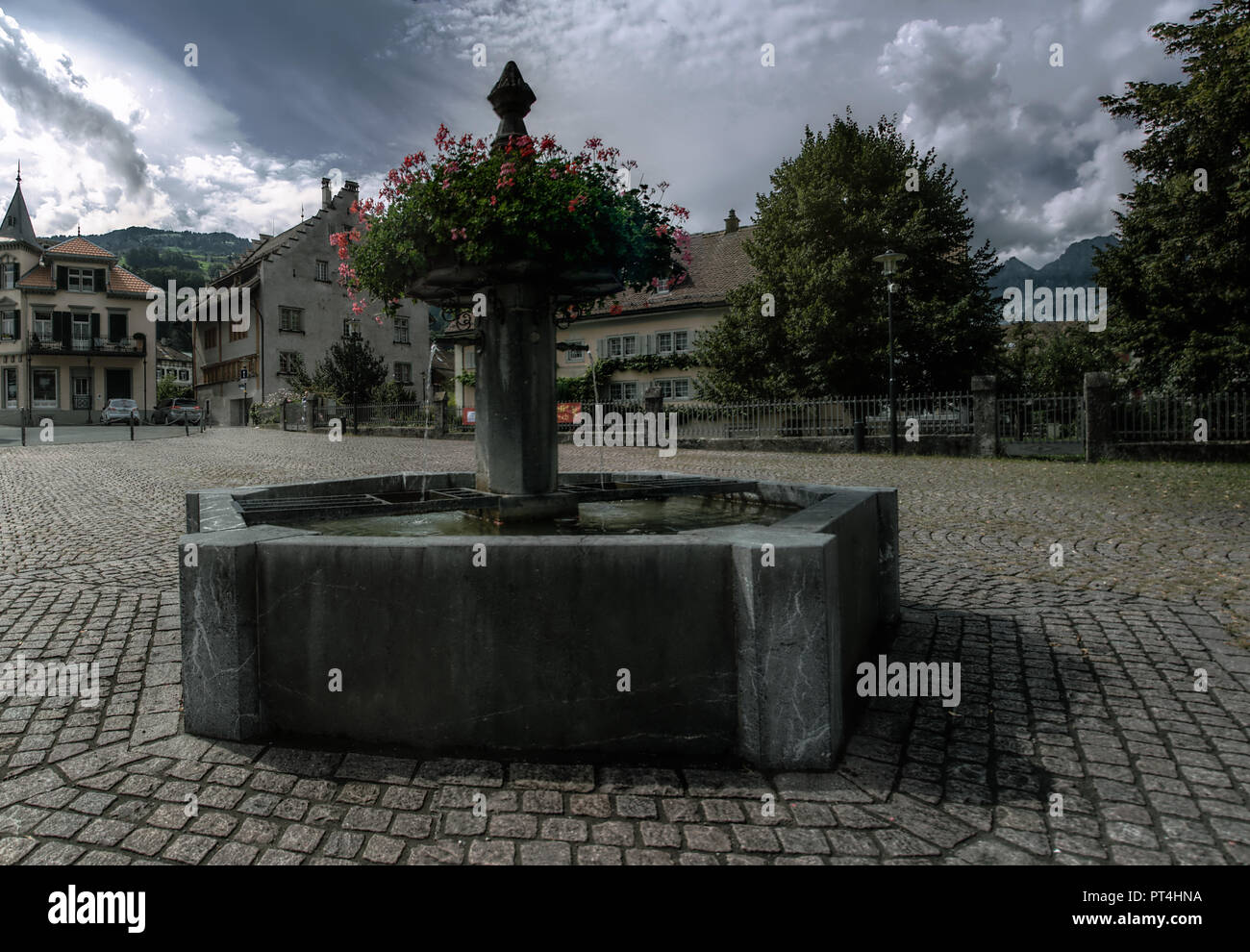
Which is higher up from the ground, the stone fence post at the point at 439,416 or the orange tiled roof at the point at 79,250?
the orange tiled roof at the point at 79,250

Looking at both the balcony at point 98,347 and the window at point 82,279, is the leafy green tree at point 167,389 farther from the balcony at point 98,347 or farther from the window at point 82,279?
the balcony at point 98,347

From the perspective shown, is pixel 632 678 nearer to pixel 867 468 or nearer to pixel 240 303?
pixel 867 468

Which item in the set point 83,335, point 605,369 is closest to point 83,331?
point 83,335

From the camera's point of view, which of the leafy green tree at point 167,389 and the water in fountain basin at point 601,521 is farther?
the leafy green tree at point 167,389

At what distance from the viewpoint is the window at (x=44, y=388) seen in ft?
169

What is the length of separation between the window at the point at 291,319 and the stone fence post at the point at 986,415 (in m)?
42.4

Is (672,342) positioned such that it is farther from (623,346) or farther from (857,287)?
(857,287)

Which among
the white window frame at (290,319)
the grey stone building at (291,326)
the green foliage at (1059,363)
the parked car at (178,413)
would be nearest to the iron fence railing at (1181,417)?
the green foliage at (1059,363)

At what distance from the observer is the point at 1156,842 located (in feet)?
8.11

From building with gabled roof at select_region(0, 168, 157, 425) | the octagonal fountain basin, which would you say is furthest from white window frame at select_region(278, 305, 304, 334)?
the octagonal fountain basin

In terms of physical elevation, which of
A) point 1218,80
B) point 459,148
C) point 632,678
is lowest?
point 632,678
